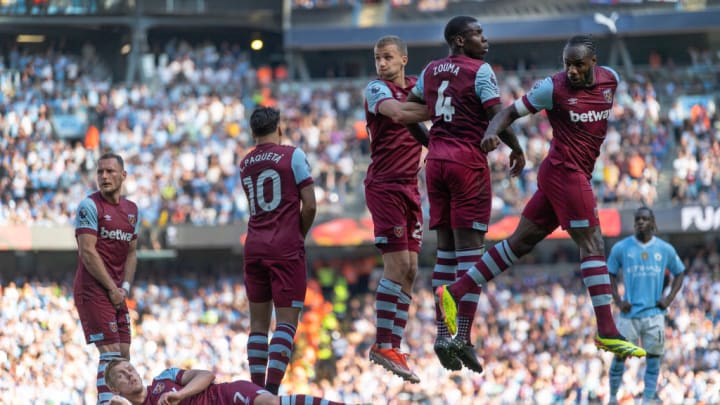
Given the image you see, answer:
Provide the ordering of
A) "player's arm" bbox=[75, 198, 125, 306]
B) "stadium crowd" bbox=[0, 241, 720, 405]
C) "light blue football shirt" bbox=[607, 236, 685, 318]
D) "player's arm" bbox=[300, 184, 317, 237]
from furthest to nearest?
"stadium crowd" bbox=[0, 241, 720, 405] → "light blue football shirt" bbox=[607, 236, 685, 318] → "player's arm" bbox=[75, 198, 125, 306] → "player's arm" bbox=[300, 184, 317, 237]

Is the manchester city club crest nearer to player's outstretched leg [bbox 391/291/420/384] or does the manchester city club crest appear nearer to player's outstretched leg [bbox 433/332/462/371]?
player's outstretched leg [bbox 433/332/462/371]

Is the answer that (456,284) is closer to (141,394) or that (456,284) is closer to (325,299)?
(141,394)

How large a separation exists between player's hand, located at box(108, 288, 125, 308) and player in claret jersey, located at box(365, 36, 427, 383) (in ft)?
8.80

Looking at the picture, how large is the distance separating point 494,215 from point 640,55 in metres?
12.0

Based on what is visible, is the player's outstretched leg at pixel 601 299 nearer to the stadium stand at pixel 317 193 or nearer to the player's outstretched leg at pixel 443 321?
the player's outstretched leg at pixel 443 321

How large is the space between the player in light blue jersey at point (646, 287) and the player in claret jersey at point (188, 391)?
228 inches

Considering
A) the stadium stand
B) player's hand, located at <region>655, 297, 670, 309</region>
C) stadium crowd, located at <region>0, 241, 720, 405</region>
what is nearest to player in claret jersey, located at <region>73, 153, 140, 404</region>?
player's hand, located at <region>655, 297, 670, 309</region>

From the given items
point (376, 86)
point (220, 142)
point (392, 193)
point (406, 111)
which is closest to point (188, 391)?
point (392, 193)

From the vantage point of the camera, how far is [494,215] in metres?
27.8

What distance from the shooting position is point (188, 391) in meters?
9.34

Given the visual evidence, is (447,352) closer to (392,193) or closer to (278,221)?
(392,193)

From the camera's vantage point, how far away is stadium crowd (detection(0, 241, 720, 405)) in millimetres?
22391

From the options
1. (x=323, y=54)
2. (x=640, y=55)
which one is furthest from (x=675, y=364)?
(x=323, y=54)

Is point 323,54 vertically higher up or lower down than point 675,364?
higher up
